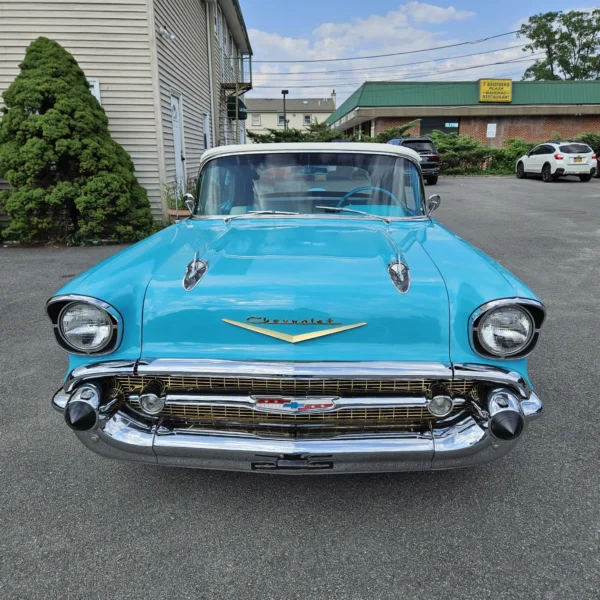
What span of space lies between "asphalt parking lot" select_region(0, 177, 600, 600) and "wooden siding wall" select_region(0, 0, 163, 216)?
6.79 m

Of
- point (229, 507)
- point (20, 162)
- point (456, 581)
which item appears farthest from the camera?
point (20, 162)

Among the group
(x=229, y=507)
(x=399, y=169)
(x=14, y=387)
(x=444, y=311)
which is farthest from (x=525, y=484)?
(x=14, y=387)

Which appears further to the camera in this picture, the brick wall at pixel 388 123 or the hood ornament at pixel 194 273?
the brick wall at pixel 388 123

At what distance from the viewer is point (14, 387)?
136 inches

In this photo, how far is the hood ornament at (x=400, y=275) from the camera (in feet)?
6.79

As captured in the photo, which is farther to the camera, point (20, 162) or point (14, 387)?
point (20, 162)

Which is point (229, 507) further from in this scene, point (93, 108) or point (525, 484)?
point (93, 108)

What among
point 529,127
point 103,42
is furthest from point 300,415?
point 529,127

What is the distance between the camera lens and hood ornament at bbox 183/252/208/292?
210 centimetres

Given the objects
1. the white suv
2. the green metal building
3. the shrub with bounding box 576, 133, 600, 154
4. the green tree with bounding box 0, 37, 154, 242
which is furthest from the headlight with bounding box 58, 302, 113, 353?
the green metal building

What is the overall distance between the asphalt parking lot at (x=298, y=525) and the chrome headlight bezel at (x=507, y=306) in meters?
0.78

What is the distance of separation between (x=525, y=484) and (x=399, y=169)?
6.71ft

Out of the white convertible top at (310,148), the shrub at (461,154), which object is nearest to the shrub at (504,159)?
the shrub at (461,154)

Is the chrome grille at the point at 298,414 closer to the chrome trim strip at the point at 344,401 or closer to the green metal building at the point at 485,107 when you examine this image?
the chrome trim strip at the point at 344,401
